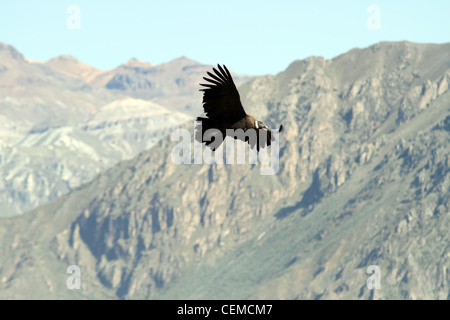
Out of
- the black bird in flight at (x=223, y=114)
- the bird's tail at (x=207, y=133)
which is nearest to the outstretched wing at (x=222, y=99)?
the black bird in flight at (x=223, y=114)

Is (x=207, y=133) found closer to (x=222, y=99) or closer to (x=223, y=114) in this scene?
(x=223, y=114)

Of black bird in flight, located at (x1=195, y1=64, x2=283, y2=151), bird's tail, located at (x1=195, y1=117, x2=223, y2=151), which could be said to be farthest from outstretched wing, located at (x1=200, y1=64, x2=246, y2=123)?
bird's tail, located at (x1=195, y1=117, x2=223, y2=151)

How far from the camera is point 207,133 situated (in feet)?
98.0

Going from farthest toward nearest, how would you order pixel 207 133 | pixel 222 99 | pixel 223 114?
pixel 223 114 → pixel 207 133 → pixel 222 99

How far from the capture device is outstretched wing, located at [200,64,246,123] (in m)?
29.4

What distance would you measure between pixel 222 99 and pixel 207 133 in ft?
3.90

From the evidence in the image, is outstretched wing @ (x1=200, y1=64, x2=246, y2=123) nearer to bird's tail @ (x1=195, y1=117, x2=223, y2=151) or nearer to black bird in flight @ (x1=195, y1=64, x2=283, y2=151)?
black bird in flight @ (x1=195, y1=64, x2=283, y2=151)

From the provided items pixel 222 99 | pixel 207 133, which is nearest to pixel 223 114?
pixel 222 99

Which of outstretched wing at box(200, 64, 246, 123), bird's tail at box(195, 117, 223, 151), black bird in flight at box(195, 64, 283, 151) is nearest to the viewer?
black bird in flight at box(195, 64, 283, 151)

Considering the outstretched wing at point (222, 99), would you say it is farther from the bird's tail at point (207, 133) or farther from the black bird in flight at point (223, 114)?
the bird's tail at point (207, 133)

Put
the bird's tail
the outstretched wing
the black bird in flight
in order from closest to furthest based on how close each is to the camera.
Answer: the black bird in flight → the outstretched wing → the bird's tail
